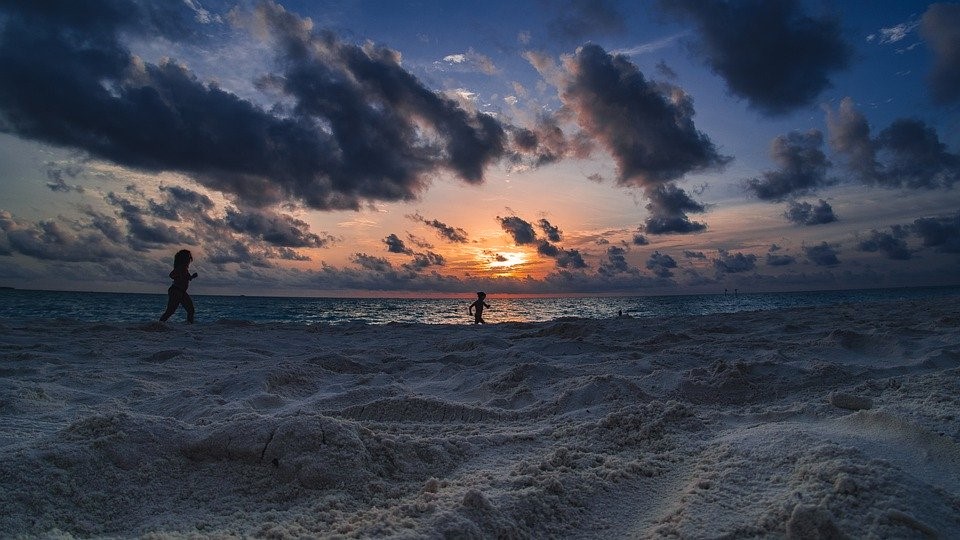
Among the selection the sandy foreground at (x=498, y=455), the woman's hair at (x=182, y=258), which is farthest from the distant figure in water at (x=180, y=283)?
the sandy foreground at (x=498, y=455)

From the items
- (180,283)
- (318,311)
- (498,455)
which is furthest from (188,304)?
(318,311)

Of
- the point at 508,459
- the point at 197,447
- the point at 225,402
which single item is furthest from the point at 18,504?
the point at 508,459

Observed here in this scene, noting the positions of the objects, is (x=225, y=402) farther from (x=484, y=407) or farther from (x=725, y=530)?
(x=725, y=530)

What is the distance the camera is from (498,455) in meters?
2.75

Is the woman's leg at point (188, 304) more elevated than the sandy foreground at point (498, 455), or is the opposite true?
the woman's leg at point (188, 304)

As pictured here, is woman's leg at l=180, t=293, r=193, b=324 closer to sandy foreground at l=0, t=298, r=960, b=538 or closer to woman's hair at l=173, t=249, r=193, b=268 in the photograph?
woman's hair at l=173, t=249, r=193, b=268

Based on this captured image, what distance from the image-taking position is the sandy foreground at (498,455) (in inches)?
74.0

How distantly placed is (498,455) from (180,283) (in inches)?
470

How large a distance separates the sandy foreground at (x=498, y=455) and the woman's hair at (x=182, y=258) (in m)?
7.40

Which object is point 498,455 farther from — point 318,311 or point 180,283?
point 318,311

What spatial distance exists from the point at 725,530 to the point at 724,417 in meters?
1.69

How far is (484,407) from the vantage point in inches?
151

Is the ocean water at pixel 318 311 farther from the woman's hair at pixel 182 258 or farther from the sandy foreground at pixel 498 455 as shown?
the sandy foreground at pixel 498 455

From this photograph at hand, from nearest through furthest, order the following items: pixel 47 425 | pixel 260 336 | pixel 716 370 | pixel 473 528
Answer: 1. pixel 473 528
2. pixel 47 425
3. pixel 716 370
4. pixel 260 336
